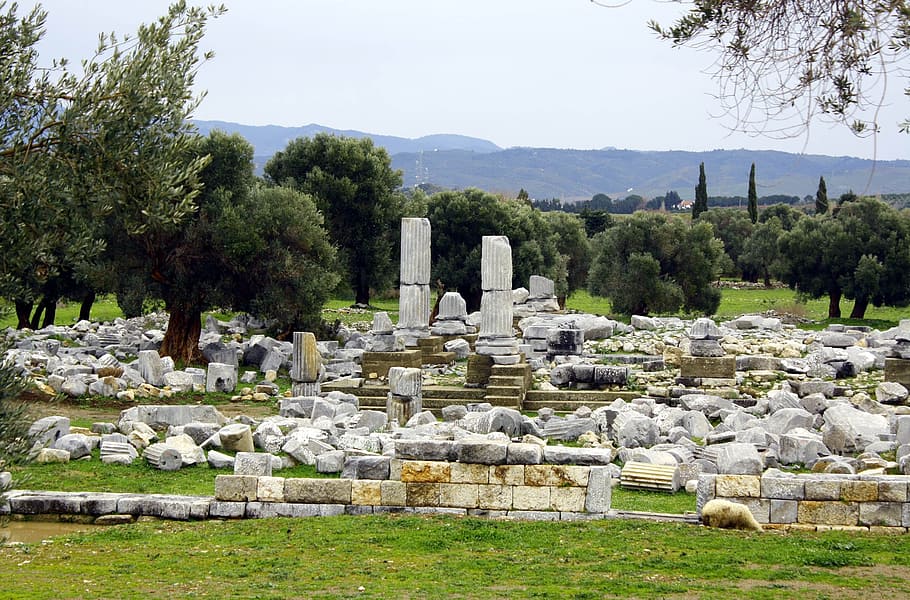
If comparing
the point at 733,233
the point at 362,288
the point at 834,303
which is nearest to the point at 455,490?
the point at 362,288

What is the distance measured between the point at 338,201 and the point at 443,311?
9912mm

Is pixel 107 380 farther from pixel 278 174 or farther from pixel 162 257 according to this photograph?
pixel 278 174

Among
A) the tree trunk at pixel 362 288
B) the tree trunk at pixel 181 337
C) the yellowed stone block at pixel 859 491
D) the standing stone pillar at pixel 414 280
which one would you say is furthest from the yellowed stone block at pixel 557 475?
the tree trunk at pixel 362 288

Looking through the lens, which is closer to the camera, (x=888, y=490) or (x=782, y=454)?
(x=888, y=490)

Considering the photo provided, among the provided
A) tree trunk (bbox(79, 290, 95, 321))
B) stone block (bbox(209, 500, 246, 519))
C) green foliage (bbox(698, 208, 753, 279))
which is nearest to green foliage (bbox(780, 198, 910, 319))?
green foliage (bbox(698, 208, 753, 279))

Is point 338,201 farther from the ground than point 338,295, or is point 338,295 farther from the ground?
point 338,201

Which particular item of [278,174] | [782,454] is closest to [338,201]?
[278,174]

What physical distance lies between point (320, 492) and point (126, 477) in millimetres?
4247

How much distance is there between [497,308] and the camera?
2661 cm

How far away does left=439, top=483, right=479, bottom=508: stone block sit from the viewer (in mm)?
13047

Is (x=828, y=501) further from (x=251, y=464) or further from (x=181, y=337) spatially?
(x=181, y=337)

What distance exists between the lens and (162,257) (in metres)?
28.8

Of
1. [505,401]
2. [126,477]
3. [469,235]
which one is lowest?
[126,477]

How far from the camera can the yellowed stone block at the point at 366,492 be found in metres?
13.3
